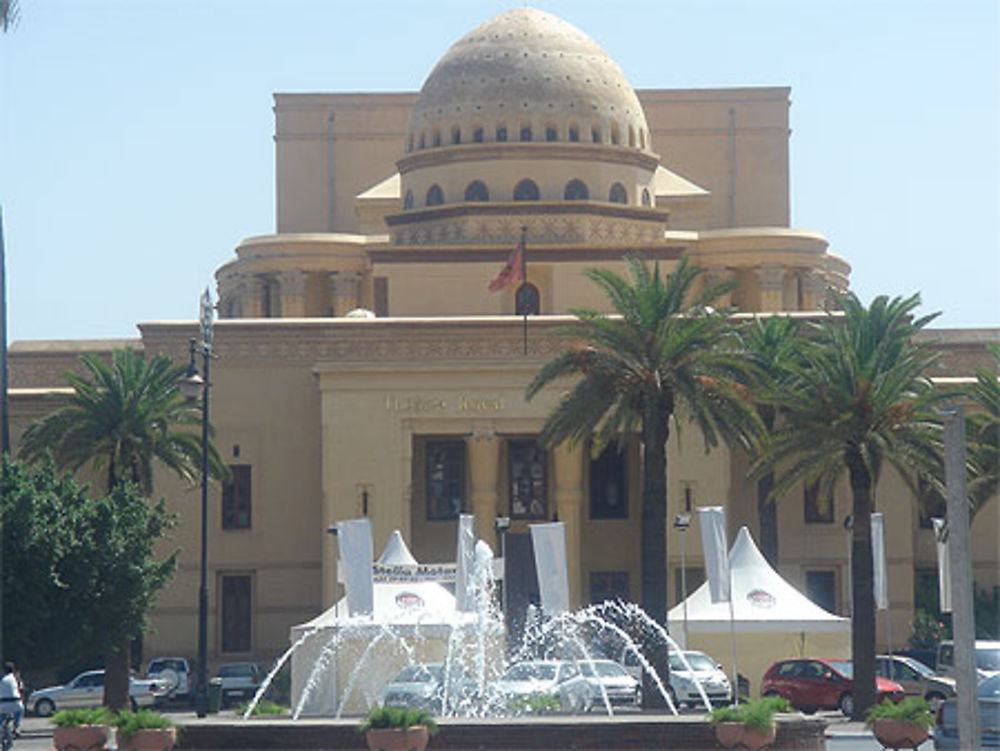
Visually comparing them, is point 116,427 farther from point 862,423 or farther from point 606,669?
point 862,423

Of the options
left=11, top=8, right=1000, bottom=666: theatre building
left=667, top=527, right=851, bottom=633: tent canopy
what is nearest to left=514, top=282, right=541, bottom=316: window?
left=11, top=8, right=1000, bottom=666: theatre building

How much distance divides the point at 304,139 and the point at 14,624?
1463 inches

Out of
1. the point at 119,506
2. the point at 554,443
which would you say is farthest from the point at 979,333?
the point at 119,506

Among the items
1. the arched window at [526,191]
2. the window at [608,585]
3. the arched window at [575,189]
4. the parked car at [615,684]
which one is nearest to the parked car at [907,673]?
the parked car at [615,684]

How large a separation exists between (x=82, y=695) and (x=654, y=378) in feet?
56.9

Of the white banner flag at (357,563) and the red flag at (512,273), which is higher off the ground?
the red flag at (512,273)

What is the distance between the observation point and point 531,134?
64188 millimetres

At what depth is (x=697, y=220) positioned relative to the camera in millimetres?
67750

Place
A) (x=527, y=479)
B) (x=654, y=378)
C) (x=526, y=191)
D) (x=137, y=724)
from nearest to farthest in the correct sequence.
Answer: (x=137, y=724), (x=654, y=378), (x=527, y=479), (x=526, y=191)

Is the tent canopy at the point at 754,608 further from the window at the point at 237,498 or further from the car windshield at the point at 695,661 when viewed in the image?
the window at the point at 237,498

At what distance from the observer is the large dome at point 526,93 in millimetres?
64000

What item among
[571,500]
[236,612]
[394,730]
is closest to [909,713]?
[394,730]

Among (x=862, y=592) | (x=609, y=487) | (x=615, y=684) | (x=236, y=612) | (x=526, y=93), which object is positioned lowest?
(x=615, y=684)

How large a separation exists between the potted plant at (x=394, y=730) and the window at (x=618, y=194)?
40.6m
